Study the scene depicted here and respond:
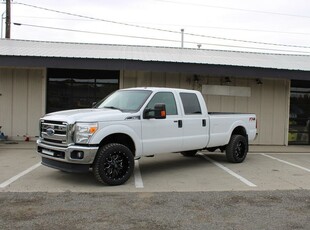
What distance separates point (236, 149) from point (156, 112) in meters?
3.70

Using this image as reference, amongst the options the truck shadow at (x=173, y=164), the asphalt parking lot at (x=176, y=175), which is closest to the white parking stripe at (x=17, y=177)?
the asphalt parking lot at (x=176, y=175)

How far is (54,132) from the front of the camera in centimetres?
769

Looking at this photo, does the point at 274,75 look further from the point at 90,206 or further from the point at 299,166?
the point at 90,206

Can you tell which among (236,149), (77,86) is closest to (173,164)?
(236,149)

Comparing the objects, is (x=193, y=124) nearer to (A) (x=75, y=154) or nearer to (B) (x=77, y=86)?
(A) (x=75, y=154)

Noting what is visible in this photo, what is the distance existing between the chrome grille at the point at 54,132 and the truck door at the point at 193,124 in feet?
9.86

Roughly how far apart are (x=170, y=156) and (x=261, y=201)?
5275 millimetres

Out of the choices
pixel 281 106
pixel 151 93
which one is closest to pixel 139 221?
pixel 151 93

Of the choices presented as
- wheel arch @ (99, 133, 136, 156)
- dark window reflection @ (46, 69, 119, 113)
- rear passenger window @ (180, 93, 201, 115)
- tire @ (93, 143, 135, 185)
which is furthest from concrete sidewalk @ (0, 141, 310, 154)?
tire @ (93, 143, 135, 185)

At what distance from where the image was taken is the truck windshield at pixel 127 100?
27.8ft

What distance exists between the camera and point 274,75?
14648 millimetres

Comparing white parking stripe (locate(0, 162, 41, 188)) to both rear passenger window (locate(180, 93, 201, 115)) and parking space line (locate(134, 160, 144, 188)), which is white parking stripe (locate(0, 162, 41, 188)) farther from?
rear passenger window (locate(180, 93, 201, 115))

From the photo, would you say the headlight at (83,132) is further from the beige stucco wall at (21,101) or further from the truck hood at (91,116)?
the beige stucco wall at (21,101)

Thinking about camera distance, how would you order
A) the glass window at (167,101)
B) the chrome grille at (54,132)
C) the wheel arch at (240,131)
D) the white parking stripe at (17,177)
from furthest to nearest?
the wheel arch at (240,131) < the glass window at (167,101) < the white parking stripe at (17,177) < the chrome grille at (54,132)
